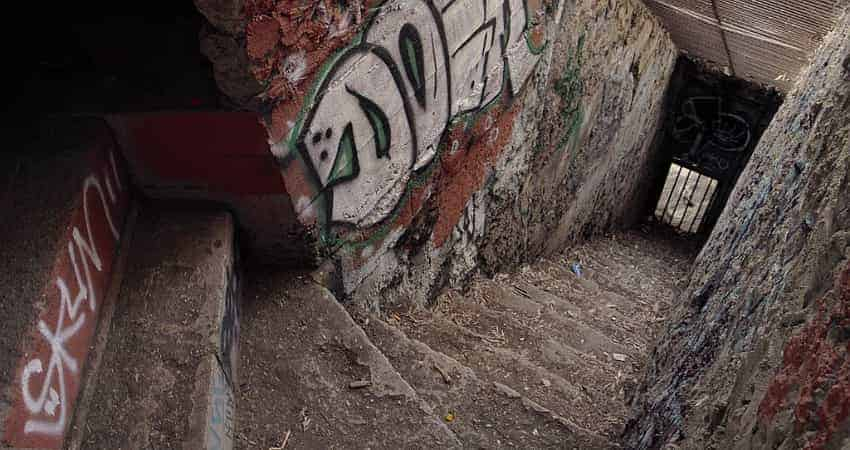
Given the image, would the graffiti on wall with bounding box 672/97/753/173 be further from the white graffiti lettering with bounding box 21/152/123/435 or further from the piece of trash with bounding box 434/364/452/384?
the white graffiti lettering with bounding box 21/152/123/435

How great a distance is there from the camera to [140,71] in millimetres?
2053

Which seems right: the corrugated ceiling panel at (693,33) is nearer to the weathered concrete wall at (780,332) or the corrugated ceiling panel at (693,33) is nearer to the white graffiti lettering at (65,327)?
the weathered concrete wall at (780,332)

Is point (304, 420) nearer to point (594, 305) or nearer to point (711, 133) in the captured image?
point (594, 305)

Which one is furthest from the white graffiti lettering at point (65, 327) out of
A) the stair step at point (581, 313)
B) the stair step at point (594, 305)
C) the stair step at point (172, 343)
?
the stair step at point (594, 305)

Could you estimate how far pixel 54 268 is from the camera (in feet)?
5.59

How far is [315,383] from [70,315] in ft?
2.89

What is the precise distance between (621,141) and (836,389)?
6235 millimetres

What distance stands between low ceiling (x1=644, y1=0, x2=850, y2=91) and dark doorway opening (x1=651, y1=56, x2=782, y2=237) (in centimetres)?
121

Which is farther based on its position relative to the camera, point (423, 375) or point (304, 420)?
point (423, 375)

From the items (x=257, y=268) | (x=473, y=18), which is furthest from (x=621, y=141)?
(x=257, y=268)

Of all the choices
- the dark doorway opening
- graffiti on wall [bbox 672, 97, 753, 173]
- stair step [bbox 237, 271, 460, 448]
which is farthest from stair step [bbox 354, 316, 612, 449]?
graffiti on wall [bbox 672, 97, 753, 173]

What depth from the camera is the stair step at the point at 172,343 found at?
5.86 feet

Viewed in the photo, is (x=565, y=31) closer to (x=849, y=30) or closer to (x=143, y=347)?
(x=849, y=30)

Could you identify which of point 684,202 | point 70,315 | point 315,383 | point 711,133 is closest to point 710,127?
point 711,133
